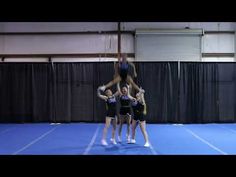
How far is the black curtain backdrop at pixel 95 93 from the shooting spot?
15.2 m

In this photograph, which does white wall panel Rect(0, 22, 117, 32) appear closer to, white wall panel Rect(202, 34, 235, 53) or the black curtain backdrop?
the black curtain backdrop

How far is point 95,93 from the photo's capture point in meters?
15.4

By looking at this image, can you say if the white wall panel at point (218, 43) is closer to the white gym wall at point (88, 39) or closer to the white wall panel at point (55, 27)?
the white gym wall at point (88, 39)

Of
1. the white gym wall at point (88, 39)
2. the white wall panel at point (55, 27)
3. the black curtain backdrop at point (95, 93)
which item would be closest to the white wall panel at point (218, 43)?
the white gym wall at point (88, 39)

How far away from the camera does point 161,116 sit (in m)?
15.1

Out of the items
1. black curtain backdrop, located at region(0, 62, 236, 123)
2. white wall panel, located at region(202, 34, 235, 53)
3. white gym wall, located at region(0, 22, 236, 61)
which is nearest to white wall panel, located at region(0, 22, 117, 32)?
white gym wall, located at region(0, 22, 236, 61)

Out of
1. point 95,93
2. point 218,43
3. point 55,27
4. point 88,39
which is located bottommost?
point 95,93

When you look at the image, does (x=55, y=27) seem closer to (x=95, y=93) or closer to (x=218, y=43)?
(x=95, y=93)

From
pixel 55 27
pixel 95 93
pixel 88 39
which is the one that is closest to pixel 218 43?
pixel 88 39

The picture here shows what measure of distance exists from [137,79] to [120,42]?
1982 millimetres

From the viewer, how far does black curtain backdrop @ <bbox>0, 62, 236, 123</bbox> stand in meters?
15.2
